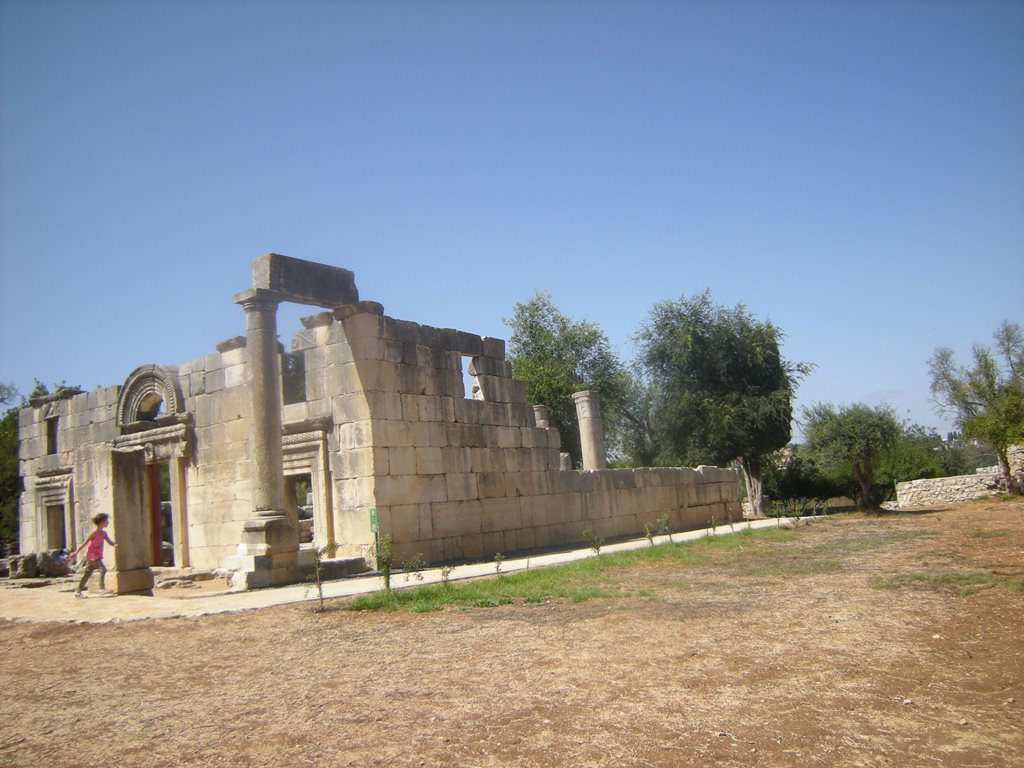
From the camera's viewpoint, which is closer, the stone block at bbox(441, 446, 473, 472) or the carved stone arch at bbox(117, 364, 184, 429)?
the stone block at bbox(441, 446, 473, 472)

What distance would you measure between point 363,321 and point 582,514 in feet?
24.1

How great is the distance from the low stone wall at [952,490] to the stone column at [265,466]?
25.6 meters

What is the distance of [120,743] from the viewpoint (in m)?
4.58

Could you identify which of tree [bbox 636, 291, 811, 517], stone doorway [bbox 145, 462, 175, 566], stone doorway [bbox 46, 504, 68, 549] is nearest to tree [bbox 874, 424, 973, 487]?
tree [bbox 636, 291, 811, 517]

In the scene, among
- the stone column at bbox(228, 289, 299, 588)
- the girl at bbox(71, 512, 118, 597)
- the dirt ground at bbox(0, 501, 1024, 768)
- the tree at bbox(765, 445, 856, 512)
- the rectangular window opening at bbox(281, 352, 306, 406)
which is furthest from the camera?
the tree at bbox(765, 445, 856, 512)

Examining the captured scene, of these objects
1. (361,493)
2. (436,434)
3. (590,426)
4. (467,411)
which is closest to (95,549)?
(361,493)

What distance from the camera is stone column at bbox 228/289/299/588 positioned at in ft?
37.8

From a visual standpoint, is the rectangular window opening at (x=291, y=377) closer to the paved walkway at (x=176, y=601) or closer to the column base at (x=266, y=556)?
the column base at (x=266, y=556)

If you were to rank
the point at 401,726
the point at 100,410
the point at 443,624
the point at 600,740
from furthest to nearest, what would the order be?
the point at 100,410 < the point at 443,624 < the point at 401,726 < the point at 600,740

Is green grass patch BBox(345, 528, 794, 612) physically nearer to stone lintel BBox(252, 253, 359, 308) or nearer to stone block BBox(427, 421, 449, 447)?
stone block BBox(427, 421, 449, 447)

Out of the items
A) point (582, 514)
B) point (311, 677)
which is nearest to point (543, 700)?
point (311, 677)

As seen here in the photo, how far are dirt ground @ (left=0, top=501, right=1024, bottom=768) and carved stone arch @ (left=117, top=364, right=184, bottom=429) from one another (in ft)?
27.0

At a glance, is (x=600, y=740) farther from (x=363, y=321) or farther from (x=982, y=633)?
(x=363, y=321)

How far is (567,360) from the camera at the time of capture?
31719 mm
